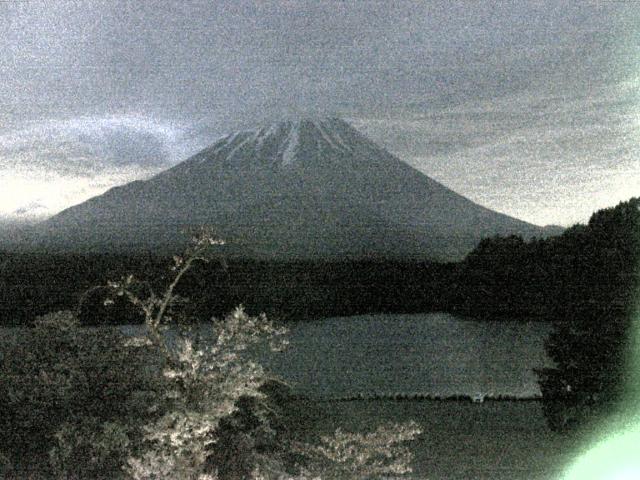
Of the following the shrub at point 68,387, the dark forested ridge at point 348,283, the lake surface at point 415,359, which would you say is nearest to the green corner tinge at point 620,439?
the dark forested ridge at point 348,283

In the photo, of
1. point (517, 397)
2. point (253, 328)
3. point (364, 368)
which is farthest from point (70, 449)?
point (364, 368)

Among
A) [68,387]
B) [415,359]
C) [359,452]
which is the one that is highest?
[68,387]

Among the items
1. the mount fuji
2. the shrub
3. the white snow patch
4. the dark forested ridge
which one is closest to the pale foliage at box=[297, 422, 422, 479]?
the shrub

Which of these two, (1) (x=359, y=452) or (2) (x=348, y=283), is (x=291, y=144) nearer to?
(2) (x=348, y=283)

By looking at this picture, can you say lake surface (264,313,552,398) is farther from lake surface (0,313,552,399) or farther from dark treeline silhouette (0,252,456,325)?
dark treeline silhouette (0,252,456,325)

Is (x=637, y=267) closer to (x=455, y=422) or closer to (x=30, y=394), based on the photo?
(x=455, y=422)

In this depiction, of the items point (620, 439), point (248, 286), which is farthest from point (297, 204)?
point (620, 439)
